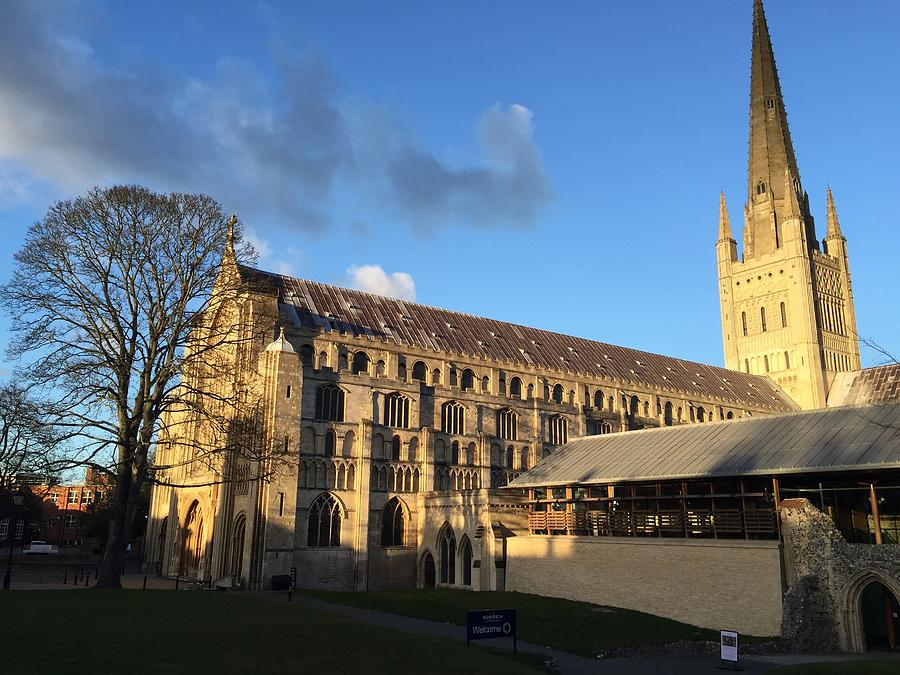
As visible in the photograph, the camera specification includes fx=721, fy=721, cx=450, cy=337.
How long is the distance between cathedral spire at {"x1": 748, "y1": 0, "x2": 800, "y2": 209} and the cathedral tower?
14 cm

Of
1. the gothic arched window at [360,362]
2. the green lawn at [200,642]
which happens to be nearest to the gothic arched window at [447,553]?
the gothic arched window at [360,362]

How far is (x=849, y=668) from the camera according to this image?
67.0 ft

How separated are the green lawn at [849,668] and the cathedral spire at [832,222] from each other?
3763 inches

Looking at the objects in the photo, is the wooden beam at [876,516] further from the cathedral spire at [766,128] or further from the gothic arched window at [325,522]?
the cathedral spire at [766,128]

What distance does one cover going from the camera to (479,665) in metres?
18.9

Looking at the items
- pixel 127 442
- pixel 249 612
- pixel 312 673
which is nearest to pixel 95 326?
pixel 127 442

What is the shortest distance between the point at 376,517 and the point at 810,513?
30158mm

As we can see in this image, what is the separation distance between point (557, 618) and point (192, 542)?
35185mm

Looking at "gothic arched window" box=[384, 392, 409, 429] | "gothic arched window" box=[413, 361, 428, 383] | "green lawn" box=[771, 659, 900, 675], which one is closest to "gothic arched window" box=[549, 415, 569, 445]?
"gothic arched window" box=[413, 361, 428, 383]

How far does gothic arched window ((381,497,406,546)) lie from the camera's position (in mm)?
51100

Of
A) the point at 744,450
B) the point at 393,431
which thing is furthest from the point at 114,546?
the point at 744,450

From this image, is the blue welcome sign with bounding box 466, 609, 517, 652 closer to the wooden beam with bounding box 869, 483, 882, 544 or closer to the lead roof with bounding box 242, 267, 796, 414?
the wooden beam with bounding box 869, 483, 882, 544

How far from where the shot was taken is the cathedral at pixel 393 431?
45.8 metres

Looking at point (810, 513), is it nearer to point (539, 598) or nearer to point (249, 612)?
point (539, 598)
